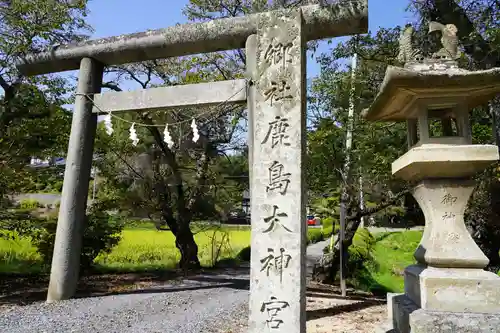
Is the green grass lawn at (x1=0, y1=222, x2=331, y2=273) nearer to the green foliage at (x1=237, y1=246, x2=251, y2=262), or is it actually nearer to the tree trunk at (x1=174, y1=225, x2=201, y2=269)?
the green foliage at (x1=237, y1=246, x2=251, y2=262)

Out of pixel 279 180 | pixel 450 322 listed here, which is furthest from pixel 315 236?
pixel 279 180

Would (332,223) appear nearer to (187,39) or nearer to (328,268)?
(328,268)

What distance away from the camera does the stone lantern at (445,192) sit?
14.0 feet

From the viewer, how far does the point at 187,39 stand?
241 inches

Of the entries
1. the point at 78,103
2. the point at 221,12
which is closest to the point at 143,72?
the point at 221,12

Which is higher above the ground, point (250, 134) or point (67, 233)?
point (250, 134)

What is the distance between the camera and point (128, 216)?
11.0 m

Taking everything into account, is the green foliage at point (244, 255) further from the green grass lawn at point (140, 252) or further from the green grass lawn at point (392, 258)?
the green grass lawn at point (392, 258)

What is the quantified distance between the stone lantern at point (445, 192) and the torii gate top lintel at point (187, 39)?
2.95 ft

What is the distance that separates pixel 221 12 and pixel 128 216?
6192 mm

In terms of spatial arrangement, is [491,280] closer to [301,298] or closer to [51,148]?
[301,298]

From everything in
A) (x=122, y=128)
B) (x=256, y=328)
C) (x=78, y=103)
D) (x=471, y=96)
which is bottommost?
(x=256, y=328)

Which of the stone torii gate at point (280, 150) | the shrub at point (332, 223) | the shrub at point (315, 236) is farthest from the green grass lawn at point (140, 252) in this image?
the stone torii gate at point (280, 150)

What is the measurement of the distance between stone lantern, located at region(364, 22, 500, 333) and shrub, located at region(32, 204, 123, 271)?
25.3 feet
